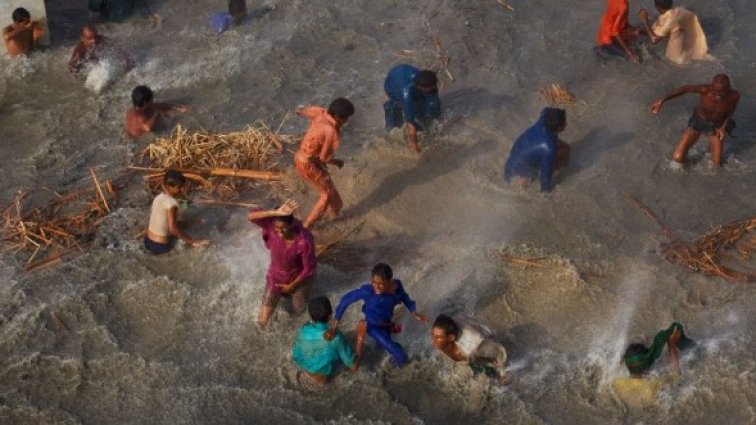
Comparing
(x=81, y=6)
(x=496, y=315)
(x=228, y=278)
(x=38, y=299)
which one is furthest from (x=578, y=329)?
(x=81, y=6)

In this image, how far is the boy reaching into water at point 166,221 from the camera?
23.8 ft

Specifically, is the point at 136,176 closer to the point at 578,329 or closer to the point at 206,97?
the point at 206,97

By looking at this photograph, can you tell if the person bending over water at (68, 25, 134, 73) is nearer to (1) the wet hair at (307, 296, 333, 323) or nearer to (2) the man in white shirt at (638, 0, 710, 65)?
(1) the wet hair at (307, 296, 333, 323)

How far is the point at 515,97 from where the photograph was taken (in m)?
9.32

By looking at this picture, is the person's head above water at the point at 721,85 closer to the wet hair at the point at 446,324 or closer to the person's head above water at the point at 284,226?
the wet hair at the point at 446,324

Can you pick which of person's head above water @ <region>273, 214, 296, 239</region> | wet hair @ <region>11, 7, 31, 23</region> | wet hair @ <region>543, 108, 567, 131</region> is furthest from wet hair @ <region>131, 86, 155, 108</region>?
wet hair @ <region>543, 108, 567, 131</region>

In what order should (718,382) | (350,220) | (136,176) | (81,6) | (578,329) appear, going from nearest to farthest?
(718,382)
(578,329)
(350,220)
(136,176)
(81,6)

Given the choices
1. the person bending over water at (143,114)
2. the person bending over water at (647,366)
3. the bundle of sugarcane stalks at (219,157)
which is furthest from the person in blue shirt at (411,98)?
the person bending over water at (647,366)

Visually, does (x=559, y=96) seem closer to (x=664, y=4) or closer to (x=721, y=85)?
(x=664, y=4)

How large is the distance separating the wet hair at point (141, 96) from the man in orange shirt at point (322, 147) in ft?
7.21

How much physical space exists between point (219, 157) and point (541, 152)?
3.28m

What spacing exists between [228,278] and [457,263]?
81.2 inches

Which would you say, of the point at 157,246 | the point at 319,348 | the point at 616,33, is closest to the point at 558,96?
the point at 616,33

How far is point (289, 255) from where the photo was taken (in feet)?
22.0
